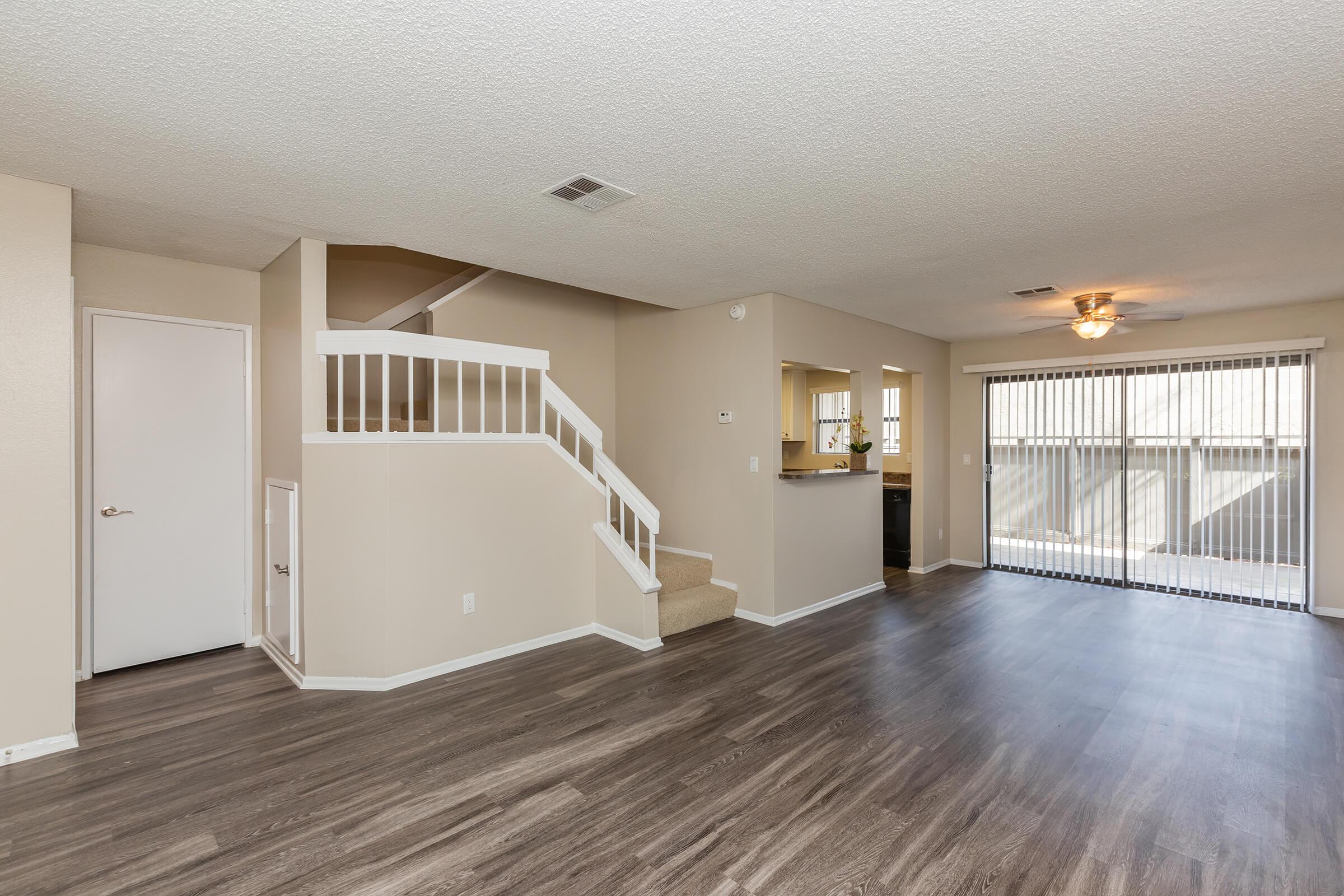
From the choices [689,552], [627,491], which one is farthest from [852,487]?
[627,491]

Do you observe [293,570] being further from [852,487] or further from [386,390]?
[852,487]

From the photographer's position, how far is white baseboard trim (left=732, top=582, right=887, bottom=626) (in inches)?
195

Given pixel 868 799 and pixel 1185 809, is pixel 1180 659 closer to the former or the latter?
pixel 1185 809

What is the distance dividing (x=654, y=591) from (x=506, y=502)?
121cm

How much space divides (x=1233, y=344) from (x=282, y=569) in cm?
790

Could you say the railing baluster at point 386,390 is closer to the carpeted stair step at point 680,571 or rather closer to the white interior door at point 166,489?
the white interior door at point 166,489

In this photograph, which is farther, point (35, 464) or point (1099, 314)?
point (1099, 314)

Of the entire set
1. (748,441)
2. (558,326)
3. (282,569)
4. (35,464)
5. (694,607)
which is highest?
(558,326)

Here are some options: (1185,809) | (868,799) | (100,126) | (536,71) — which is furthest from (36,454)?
(1185,809)

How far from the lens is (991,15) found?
1705 millimetres

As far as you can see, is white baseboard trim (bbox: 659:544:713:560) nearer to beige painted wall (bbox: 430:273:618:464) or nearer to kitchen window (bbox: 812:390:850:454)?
beige painted wall (bbox: 430:273:618:464)

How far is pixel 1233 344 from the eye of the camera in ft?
18.1

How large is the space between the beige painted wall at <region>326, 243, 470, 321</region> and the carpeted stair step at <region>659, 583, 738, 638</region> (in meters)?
3.42

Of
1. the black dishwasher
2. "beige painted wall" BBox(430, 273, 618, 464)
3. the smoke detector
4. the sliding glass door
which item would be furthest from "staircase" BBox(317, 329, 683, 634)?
the sliding glass door
